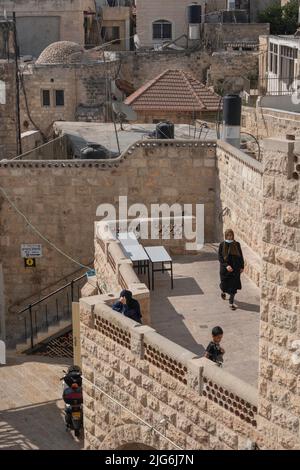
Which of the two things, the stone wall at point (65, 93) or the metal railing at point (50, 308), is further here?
the stone wall at point (65, 93)

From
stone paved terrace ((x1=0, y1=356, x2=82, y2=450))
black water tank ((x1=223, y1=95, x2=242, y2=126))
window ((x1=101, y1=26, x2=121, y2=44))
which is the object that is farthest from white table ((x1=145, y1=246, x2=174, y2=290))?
window ((x1=101, y1=26, x2=121, y2=44))

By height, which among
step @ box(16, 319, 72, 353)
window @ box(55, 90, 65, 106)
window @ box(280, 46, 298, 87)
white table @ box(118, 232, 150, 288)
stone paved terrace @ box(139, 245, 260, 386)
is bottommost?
step @ box(16, 319, 72, 353)

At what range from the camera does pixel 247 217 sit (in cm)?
→ 1389

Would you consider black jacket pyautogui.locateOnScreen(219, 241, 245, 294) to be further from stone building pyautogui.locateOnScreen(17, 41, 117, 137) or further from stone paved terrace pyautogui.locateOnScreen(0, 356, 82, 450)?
stone building pyautogui.locateOnScreen(17, 41, 117, 137)

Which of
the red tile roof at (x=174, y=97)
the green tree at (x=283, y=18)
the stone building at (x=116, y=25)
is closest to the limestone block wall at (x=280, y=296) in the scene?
the red tile roof at (x=174, y=97)

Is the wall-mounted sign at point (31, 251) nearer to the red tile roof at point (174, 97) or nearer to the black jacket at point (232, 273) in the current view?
the black jacket at point (232, 273)

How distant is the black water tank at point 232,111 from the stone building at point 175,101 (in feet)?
20.5

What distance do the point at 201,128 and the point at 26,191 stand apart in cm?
560

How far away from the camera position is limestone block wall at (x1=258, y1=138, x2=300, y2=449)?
6594mm

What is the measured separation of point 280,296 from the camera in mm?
6789

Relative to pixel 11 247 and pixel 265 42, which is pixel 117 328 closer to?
pixel 11 247

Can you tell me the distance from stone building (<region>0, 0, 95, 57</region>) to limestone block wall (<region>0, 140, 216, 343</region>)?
70.8 ft

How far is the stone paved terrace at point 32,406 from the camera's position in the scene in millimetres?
12922

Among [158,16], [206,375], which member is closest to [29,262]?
[206,375]
